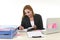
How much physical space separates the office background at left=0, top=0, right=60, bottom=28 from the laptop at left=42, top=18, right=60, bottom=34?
2.02 meters

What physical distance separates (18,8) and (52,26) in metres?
2.15

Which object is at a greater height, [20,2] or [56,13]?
[20,2]

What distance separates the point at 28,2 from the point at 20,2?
0.23 meters

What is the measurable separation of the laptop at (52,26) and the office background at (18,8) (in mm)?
2017

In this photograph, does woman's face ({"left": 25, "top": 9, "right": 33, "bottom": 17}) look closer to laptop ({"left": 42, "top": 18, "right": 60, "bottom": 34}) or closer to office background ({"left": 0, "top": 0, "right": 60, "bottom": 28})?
office background ({"left": 0, "top": 0, "right": 60, "bottom": 28})

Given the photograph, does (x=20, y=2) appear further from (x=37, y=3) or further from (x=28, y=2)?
(x=37, y=3)

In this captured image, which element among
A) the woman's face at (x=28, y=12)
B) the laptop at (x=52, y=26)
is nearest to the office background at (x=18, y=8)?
the woman's face at (x=28, y=12)

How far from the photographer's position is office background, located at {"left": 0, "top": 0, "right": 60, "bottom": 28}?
3.75 meters

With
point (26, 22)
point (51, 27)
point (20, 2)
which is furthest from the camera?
point (20, 2)

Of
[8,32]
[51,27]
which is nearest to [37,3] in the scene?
[51,27]

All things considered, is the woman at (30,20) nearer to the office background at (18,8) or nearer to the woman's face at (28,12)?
the woman's face at (28,12)

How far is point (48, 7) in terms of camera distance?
3828 mm

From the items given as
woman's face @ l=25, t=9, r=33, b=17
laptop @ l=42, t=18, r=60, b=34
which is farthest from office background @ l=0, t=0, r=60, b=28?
laptop @ l=42, t=18, r=60, b=34

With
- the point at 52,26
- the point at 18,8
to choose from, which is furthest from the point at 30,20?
the point at 52,26
